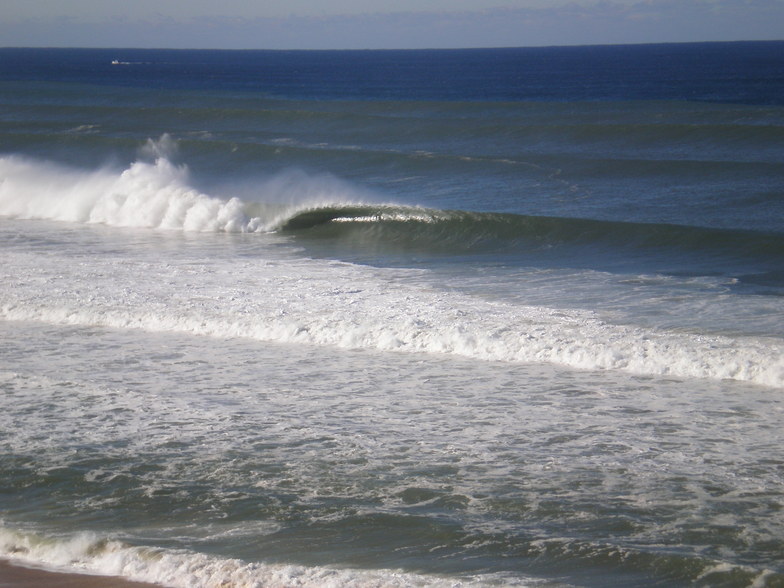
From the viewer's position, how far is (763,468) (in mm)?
6246

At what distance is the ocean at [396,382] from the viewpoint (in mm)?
5328

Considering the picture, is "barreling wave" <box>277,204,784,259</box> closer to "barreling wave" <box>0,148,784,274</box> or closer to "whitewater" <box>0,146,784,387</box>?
"barreling wave" <box>0,148,784,274</box>

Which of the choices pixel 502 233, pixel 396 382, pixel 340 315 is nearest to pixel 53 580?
pixel 396 382

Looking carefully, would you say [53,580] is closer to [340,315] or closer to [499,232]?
[340,315]

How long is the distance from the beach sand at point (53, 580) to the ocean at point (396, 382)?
0.10m

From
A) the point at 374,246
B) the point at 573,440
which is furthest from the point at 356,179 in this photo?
the point at 573,440

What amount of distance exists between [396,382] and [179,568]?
11.5ft

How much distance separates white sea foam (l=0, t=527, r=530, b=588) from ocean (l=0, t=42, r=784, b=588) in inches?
0.7

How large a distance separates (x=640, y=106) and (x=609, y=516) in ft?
109

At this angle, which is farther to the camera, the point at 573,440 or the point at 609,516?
the point at 573,440

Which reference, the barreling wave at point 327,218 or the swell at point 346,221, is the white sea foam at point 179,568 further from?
the barreling wave at point 327,218

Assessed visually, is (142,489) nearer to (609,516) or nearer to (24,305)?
(609,516)

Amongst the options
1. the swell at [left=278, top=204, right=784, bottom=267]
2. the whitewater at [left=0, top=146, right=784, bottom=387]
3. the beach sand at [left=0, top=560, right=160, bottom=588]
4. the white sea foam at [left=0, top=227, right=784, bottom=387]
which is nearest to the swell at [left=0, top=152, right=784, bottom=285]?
the swell at [left=278, top=204, right=784, bottom=267]

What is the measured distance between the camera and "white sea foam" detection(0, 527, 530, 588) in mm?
4902
